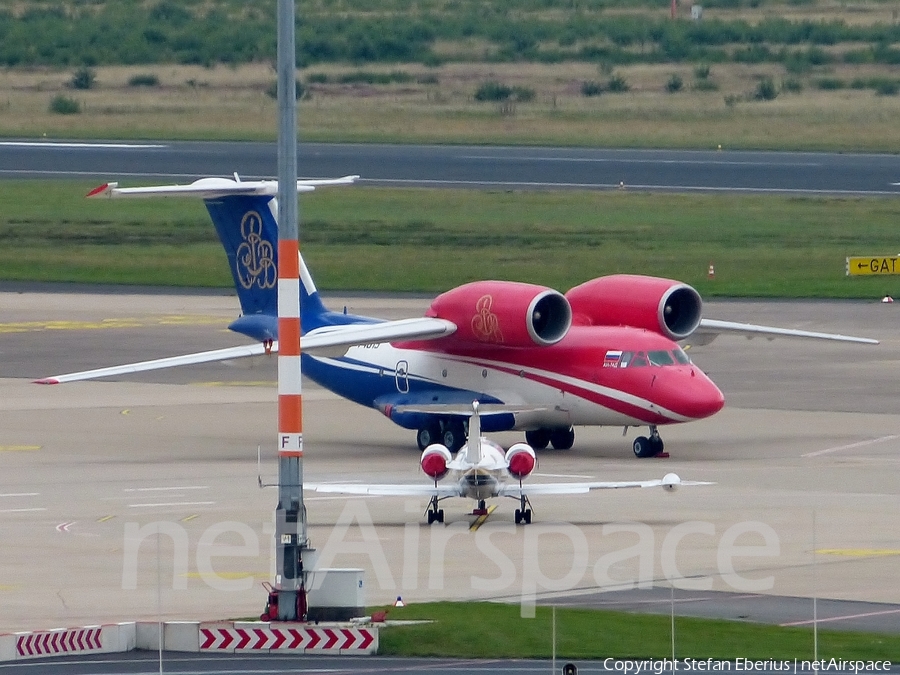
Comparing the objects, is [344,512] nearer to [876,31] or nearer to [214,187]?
[214,187]

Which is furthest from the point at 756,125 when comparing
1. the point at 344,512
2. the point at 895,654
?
the point at 895,654

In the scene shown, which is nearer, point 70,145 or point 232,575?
point 232,575

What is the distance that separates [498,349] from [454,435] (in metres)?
1.99

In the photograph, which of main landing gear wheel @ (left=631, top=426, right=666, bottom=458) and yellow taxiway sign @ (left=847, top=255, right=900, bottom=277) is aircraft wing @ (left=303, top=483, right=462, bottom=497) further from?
yellow taxiway sign @ (left=847, top=255, right=900, bottom=277)

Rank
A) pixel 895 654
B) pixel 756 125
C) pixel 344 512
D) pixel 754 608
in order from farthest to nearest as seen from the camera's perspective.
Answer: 1. pixel 756 125
2. pixel 344 512
3. pixel 754 608
4. pixel 895 654

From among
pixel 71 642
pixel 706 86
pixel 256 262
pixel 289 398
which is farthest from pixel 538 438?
pixel 706 86

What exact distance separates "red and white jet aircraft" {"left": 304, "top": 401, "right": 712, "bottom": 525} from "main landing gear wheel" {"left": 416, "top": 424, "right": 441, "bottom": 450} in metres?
8.86

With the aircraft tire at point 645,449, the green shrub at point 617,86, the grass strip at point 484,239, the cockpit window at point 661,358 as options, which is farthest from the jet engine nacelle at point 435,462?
the green shrub at point 617,86

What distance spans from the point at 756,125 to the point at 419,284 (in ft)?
188

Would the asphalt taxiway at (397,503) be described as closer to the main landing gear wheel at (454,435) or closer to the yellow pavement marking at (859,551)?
the yellow pavement marking at (859,551)

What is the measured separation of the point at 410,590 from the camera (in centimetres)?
2584

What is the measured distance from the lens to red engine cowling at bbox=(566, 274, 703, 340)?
134 feet

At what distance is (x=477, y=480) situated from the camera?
3027 centimetres

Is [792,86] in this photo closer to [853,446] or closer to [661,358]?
[853,446]
